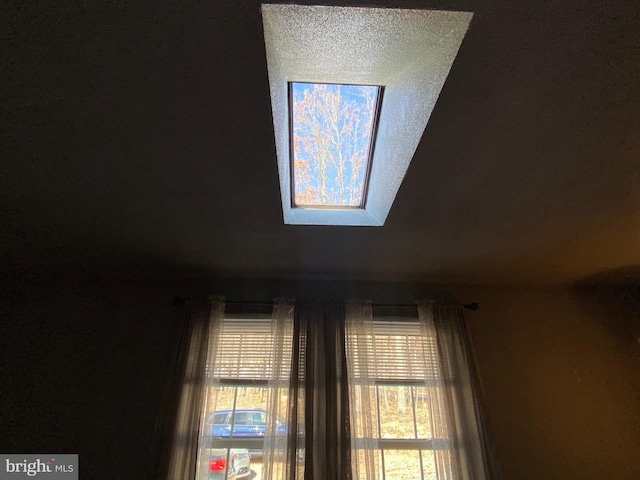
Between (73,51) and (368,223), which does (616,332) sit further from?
(73,51)

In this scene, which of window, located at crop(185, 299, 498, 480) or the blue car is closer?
window, located at crop(185, 299, 498, 480)

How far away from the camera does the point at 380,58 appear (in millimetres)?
1268

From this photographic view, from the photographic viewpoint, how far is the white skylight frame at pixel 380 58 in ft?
3.25

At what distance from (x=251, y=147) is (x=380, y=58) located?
1.89 ft

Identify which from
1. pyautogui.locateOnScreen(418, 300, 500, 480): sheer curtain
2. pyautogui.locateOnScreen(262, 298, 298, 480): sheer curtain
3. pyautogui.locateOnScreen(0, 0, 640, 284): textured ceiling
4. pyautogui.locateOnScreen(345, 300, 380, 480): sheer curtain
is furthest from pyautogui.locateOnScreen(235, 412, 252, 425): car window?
pyautogui.locateOnScreen(418, 300, 500, 480): sheer curtain

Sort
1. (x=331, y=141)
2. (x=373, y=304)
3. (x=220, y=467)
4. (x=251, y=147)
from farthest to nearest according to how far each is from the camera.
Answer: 1. (x=373, y=304)
2. (x=220, y=467)
3. (x=331, y=141)
4. (x=251, y=147)

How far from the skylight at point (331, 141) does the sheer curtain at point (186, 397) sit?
1070mm

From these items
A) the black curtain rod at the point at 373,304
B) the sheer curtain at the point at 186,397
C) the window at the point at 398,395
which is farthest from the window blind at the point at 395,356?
the sheer curtain at the point at 186,397

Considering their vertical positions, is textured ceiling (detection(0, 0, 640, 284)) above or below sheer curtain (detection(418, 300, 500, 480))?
above

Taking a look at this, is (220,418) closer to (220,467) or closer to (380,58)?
(220,467)

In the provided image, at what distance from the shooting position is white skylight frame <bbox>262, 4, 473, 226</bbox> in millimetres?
991

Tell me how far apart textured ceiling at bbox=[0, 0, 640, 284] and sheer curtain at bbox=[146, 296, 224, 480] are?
14.9 inches

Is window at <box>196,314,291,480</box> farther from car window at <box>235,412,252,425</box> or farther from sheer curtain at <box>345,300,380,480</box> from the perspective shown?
sheer curtain at <box>345,300,380,480</box>

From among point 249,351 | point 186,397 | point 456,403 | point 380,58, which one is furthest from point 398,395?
point 380,58
